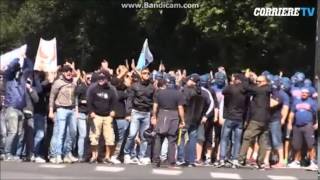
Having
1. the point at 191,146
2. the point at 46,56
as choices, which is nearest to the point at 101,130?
the point at 191,146

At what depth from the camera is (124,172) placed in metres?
7.50

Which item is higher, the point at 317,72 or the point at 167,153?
the point at 317,72

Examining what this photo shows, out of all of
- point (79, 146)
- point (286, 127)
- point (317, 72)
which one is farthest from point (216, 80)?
point (317, 72)

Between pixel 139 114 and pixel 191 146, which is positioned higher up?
pixel 139 114

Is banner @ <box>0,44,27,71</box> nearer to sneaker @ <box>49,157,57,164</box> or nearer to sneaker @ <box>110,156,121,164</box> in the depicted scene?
sneaker @ <box>49,157,57,164</box>

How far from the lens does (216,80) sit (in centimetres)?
754

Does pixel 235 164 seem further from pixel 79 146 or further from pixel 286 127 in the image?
pixel 79 146

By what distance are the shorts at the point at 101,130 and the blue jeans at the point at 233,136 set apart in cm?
145

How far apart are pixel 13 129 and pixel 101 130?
3.71ft

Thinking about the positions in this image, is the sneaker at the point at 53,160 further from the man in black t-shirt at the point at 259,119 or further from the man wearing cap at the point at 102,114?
the man in black t-shirt at the point at 259,119

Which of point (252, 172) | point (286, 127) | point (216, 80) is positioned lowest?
point (252, 172)

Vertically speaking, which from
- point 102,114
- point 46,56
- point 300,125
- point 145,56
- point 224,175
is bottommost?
point 224,175

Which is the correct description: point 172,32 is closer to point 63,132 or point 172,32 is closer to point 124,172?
point 124,172

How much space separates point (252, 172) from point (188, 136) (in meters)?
1.11
